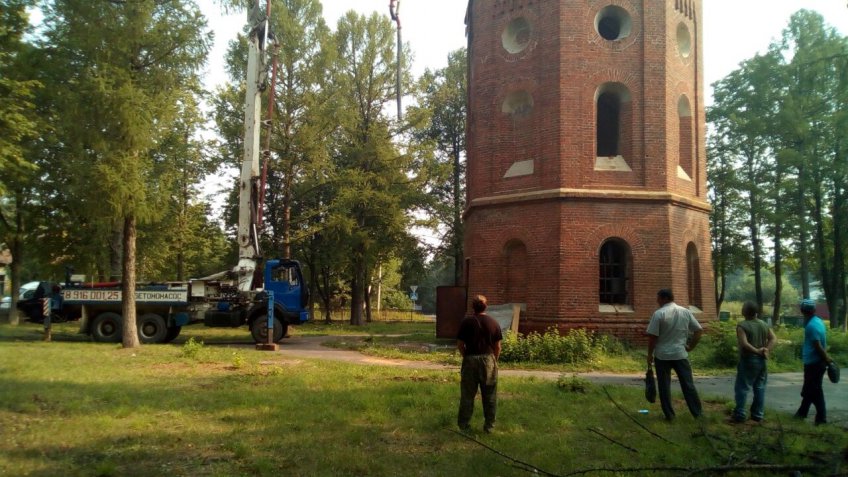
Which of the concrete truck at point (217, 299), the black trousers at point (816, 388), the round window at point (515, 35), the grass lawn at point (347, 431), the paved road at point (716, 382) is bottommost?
the paved road at point (716, 382)

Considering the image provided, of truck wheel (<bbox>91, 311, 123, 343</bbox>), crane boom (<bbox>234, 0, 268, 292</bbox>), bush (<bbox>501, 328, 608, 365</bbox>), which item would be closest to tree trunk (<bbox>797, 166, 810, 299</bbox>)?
bush (<bbox>501, 328, 608, 365</bbox>)

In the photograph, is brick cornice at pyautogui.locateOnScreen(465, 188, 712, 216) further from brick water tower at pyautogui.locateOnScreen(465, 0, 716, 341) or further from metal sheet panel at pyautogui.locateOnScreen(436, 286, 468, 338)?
metal sheet panel at pyautogui.locateOnScreen(436, 286, 468, 338)

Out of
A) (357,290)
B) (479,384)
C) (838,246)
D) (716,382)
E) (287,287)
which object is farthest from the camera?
(357,290)

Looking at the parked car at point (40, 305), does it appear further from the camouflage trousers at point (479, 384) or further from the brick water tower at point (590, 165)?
the camouflage trousers at point (479, 384)

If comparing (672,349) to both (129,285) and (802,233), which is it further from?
(802,233)

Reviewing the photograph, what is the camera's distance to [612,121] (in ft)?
58.2

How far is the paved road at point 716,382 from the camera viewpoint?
902 cm

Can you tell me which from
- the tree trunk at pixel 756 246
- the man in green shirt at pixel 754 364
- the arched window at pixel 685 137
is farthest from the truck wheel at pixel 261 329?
the tree trunk at pixel 756 246

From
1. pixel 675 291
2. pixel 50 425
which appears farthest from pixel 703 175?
pixel 50 425

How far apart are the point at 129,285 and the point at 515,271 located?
34.3ft

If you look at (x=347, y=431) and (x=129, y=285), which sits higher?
(x=129, y=285)

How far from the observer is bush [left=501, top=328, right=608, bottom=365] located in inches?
537

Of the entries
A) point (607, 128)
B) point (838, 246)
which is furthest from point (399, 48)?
point (838, 246)

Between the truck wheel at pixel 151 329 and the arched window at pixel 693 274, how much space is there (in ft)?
51.7
